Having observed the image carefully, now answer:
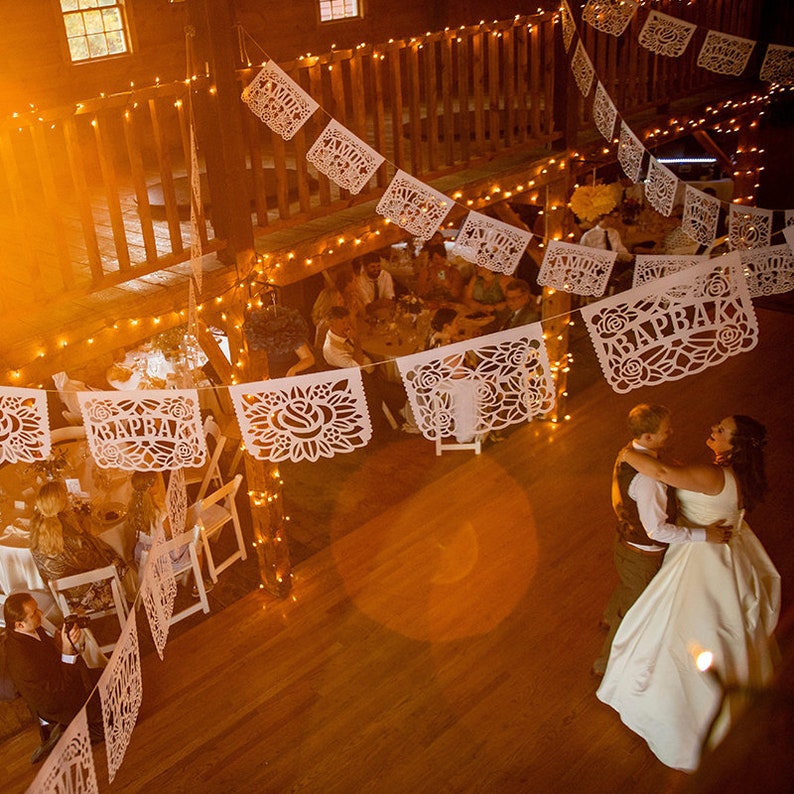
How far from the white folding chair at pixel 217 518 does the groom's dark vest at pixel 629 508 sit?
2.79m

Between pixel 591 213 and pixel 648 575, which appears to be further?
pixel 591 213

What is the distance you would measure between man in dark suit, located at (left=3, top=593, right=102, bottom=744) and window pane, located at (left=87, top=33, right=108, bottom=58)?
4808 millimetres

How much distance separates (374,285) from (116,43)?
346 centimetres

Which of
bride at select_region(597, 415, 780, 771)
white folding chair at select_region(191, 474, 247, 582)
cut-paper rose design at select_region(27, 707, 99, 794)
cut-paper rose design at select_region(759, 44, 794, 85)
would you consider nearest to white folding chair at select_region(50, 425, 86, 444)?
white folding chair at select_region(191, 474, 247, 582)

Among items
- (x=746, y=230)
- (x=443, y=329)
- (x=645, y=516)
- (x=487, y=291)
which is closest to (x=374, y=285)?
(x=487, y=291)

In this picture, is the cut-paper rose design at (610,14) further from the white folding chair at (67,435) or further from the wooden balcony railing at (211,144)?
the white folding chair at (67,435)

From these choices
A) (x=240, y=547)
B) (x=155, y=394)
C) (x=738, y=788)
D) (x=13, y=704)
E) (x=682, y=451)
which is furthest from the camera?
(x=682, y=451)

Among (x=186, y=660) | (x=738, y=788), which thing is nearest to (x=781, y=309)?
(x=186, y=660)

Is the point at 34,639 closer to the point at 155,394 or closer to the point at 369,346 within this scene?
the point at 155,394

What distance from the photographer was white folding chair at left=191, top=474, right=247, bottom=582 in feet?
19.7

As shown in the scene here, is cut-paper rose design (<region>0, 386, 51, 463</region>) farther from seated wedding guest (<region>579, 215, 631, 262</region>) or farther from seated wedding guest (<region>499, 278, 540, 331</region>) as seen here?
seated wedding guest (<region>579, 215, 631, 262</region>)

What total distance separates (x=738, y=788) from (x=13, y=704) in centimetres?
469

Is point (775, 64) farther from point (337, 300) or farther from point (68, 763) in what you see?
point (68, 763)

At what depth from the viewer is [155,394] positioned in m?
4.06
